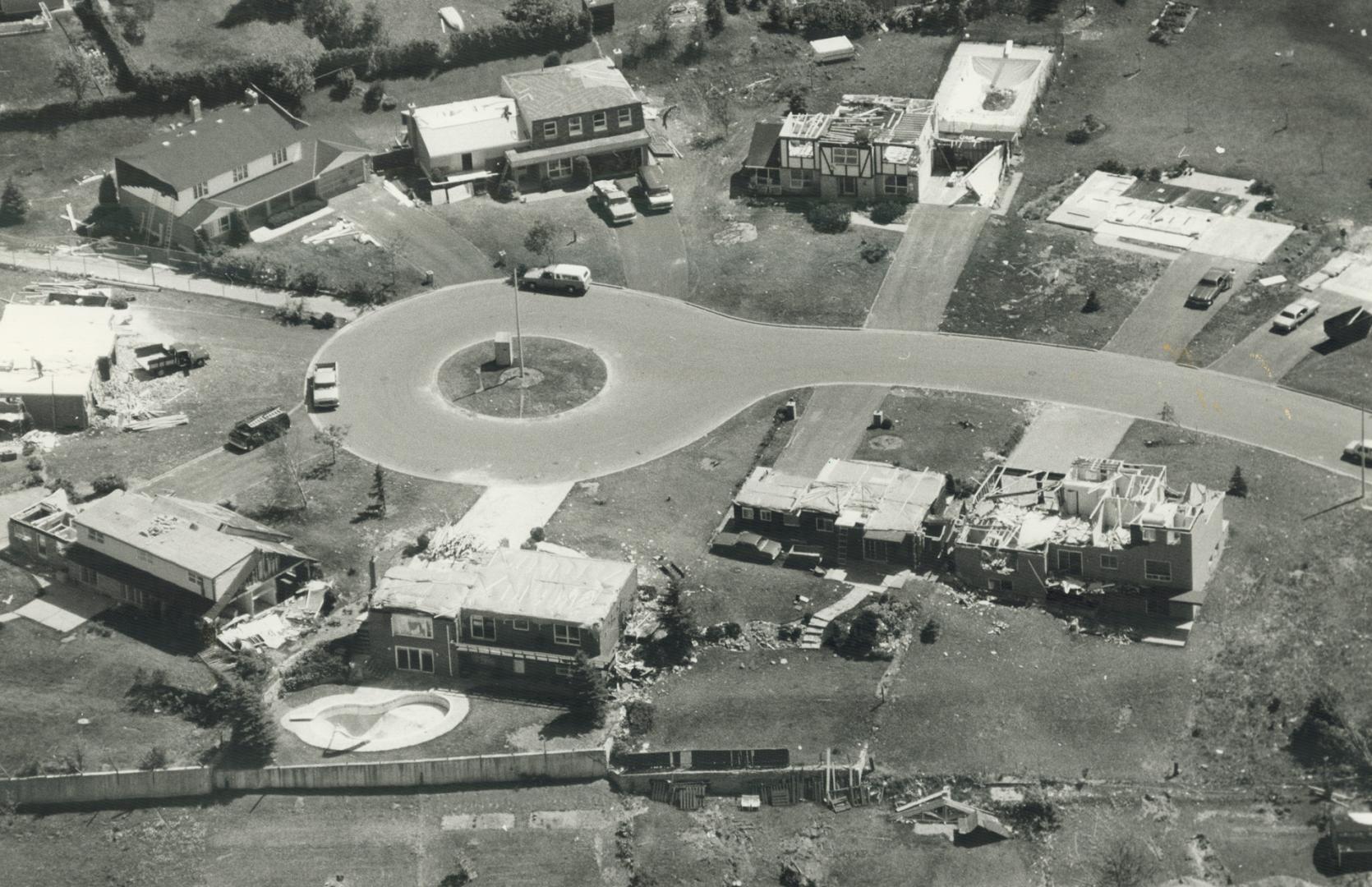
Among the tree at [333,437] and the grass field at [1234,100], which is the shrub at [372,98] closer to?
the tree at [333,437]

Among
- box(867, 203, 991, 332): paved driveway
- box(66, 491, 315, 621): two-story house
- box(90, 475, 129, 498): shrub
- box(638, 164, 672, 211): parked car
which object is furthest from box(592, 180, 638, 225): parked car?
box(90, 475, 129, 498): shrub

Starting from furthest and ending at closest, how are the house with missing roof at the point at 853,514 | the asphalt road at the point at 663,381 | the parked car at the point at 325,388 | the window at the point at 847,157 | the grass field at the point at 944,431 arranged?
1. the window at the point at 847,157
2. the parked car at the point at 325,388
3. the asphalt road at the point at 663,381
4. the grass field at the point at 944,431
5. the house with missing roof at the point at 853,514

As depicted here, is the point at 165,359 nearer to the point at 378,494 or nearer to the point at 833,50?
the point at 378,494

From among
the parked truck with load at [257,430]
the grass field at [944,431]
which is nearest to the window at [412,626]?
the parked truck with load at [257,430]

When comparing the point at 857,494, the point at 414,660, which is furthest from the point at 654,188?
the point at 414,660

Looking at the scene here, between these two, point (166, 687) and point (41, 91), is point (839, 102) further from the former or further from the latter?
point (166, 687)

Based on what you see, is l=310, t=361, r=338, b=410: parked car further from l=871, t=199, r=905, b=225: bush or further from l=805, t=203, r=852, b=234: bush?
l=871, t=199, r=905, b=225: bush
